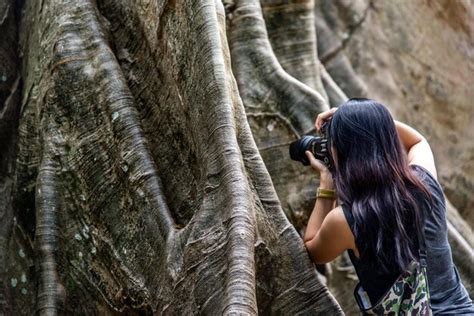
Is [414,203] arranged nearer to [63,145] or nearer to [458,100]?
[63,145]

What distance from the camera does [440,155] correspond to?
23.3 feet

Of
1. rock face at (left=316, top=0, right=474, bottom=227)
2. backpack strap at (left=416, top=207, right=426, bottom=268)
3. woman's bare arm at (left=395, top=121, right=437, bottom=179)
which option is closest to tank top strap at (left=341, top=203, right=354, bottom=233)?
backpack strap at (left=416, top=207, right=426, bottom=268)

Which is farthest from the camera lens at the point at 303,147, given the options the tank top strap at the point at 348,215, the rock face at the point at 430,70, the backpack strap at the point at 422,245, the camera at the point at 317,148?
the rock face at the point at 430,70

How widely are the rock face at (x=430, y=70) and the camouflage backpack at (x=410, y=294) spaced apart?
13.3 feet

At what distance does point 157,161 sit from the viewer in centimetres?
367

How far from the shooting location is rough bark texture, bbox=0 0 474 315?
3154 millimetres

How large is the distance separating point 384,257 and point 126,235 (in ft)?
3.89

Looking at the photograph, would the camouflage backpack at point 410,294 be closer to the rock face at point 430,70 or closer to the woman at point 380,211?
the woman at point 380,211

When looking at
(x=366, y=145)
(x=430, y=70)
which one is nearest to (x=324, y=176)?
(x=366, y=145)

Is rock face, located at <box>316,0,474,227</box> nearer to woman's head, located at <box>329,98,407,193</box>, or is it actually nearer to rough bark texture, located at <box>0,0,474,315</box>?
rough bark texture, located at <box>0,0,474,315</box>

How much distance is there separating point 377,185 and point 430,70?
4404 mm

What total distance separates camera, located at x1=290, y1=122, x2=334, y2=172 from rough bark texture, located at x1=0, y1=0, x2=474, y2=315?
0.73 ft

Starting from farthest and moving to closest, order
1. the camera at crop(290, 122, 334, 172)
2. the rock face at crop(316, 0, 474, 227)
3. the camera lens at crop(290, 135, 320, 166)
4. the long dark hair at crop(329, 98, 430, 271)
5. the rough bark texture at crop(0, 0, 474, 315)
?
the rock face at crop(316, 0, 474, 227), the camera lens at crop(290, 135, 320, 166), the camera at crop(290, 122, 334, 172), the rough bark texture at crop(0, 0, 474, 315), the long dark hair at crop(329, 98, 430, 271)

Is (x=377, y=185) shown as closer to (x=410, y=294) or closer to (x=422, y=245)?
(x=422, y=245)
